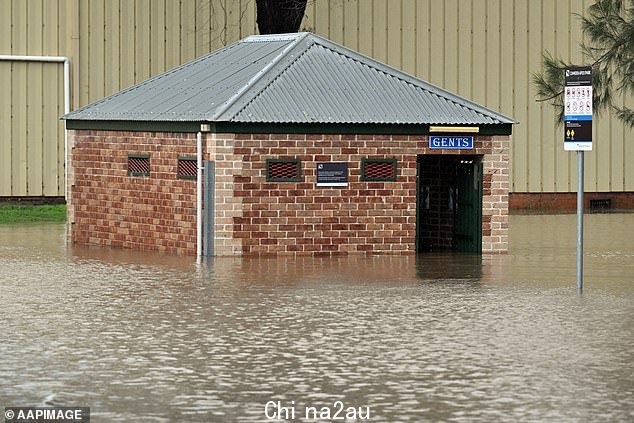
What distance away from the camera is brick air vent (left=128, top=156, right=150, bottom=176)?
92.9 feet

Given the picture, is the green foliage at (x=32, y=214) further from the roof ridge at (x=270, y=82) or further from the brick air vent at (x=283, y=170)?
the brick air vent at (x=283, y=170)

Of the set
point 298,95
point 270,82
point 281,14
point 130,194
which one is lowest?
point 130,194

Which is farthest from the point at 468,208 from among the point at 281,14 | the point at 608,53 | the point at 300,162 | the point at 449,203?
the point at 281,14

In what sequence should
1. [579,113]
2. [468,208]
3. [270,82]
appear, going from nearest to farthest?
1. [579,113]
2. [270,82]
3. [468,208]

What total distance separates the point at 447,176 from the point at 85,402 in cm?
1775

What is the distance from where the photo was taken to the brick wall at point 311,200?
26.5 metres

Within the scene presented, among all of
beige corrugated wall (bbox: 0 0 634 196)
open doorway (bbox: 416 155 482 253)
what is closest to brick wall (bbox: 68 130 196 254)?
open doorway (bbox: 416 155 482 253)

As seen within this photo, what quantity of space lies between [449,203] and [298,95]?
11.8 ft

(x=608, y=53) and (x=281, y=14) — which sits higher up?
(x=281, y=14)

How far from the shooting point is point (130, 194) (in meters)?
28.7

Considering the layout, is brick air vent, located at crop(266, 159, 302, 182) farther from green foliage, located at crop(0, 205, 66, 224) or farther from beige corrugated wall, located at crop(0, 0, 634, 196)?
beige corrugated wall, located at crop(0, 0, 634, 196)

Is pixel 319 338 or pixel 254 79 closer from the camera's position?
pixel 319 338

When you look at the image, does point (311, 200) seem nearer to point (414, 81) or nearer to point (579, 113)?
point (414, 81)

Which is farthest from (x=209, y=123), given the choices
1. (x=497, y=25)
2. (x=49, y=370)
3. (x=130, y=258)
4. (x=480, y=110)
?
(x=497, y=25)
